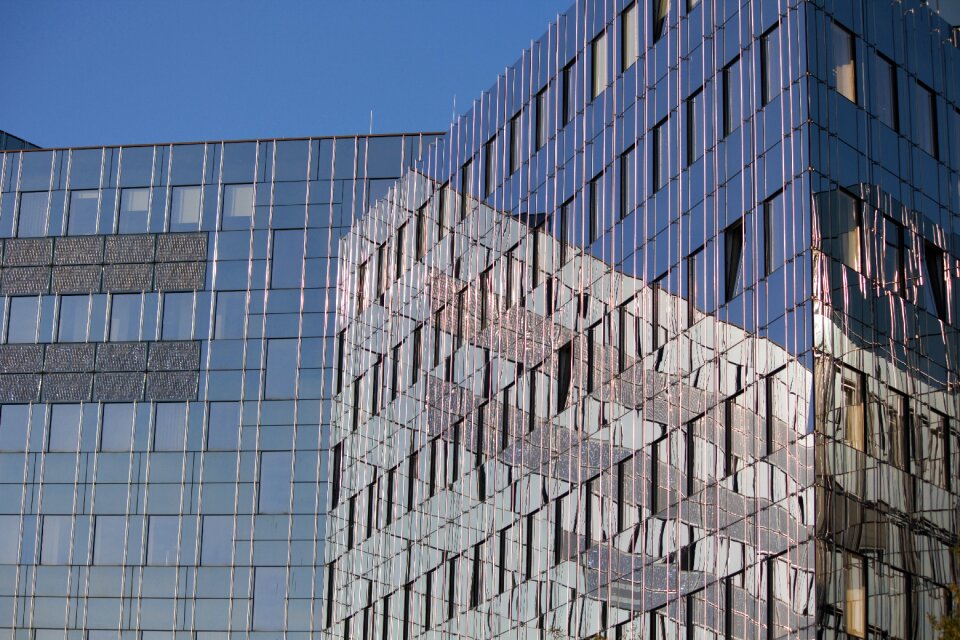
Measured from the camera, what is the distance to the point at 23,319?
85.3m

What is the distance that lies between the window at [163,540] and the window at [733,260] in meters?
44.2

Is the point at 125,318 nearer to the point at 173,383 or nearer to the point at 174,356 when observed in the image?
the point at 174,356

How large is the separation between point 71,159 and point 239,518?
21363mm

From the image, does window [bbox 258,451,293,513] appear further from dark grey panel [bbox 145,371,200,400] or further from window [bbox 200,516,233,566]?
dark grey panel [bbox 145,371,200,400]

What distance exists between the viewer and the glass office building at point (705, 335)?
3875cm

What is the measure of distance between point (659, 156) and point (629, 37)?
4.79 meters

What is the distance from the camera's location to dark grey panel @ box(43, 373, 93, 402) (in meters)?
83.6

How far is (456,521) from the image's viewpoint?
194 feet

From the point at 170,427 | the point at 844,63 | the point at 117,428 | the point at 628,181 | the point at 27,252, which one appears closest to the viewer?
the point at 844,63

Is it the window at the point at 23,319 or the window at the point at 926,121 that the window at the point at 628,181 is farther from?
the window at the point at 23,319

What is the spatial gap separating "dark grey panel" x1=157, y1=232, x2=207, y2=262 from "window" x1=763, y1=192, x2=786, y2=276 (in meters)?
47.1

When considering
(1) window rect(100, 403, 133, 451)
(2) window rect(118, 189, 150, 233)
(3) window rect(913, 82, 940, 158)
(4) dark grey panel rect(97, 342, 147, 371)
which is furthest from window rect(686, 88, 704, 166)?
(2) window rect(118, 189, 150, 233)

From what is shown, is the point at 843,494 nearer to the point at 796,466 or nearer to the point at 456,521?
the point at 796,466

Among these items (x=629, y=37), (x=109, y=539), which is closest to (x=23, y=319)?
(x=109, y=539)
